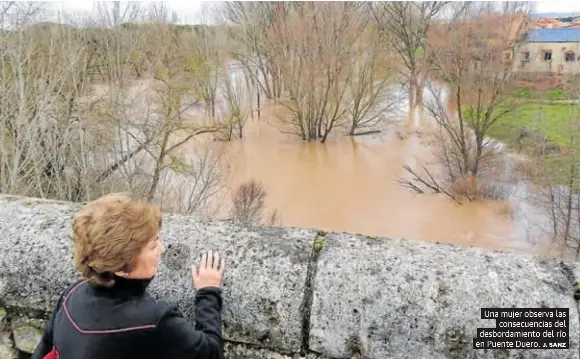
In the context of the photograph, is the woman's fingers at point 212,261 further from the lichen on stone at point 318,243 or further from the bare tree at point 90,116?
the bare tree at point 90,116

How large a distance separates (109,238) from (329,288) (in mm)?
510

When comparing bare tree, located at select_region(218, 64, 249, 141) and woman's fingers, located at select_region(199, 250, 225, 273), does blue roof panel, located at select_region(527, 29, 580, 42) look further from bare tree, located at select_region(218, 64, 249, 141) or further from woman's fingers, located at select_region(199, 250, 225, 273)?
woman's fingers, located at select_region(199, 250, 225, 273)

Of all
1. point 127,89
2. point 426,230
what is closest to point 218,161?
point 127,89

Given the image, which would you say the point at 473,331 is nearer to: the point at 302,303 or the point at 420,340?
the point at 420,340

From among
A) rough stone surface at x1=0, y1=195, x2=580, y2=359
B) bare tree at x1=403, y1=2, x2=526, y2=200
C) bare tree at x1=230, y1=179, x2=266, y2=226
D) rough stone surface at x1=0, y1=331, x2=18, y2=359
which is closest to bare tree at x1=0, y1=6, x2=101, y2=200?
bare tree at x1=230, y1=179, x2=266, y2=226

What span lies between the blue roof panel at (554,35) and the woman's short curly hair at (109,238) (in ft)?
72.6

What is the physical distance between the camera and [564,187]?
15.7 metres

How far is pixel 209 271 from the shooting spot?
4.20 feet

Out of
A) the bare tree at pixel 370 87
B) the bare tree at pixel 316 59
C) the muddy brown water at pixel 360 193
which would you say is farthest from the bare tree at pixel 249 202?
the bare tree at pixel 370 87

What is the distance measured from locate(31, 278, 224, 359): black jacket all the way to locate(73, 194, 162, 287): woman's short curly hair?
4cm

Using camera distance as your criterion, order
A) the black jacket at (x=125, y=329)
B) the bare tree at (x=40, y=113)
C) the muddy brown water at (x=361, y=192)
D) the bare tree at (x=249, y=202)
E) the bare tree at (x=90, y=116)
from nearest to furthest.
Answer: the black jacket at (x=125, y=329), the bare tree at (x=40, y=113), the bare tree at (x=90, y=116), the bare tree at (x=249, y=202), the muddy brown water at (x=361, y=192)

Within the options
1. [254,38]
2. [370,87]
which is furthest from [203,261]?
[254,38]

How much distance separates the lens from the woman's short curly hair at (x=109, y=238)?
112 cm

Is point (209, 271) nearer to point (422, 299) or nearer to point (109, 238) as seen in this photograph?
point (109, 238)
